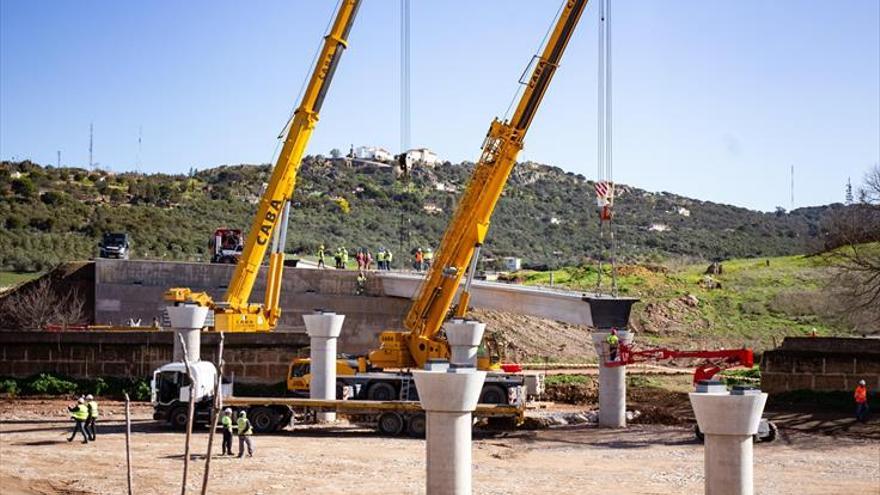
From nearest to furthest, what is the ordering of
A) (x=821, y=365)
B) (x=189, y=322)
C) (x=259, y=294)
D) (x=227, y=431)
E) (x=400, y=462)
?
1. (x=400, y=462)
2. (x=227, y=431)
3. (x=189, y=322)
4. (x=821, y=365)
5. (x=259, y=294)

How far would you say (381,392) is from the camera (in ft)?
127

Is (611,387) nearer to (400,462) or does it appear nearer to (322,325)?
(322,325)

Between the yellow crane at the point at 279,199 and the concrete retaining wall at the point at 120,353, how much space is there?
112 cm

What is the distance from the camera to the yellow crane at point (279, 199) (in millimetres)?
40938

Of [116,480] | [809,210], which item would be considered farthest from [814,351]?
[809,210]

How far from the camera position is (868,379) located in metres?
39.6

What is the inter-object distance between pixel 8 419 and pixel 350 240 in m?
62.7

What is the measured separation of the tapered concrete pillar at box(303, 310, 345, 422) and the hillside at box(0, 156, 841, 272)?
2823 cm

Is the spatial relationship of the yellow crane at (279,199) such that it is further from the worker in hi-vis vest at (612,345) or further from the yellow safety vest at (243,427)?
the worker in hi-vis vest at (612,345)

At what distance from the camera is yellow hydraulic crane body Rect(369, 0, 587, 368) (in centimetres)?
3884

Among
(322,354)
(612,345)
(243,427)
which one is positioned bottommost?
(243,427)

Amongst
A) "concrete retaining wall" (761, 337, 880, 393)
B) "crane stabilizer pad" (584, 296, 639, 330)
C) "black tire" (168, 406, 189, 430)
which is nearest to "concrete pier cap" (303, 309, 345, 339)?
"black tire" (168, 406, 189, 430)

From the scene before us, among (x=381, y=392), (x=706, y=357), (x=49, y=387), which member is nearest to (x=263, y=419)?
(x=381, y=392)

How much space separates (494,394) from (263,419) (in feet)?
21.5
